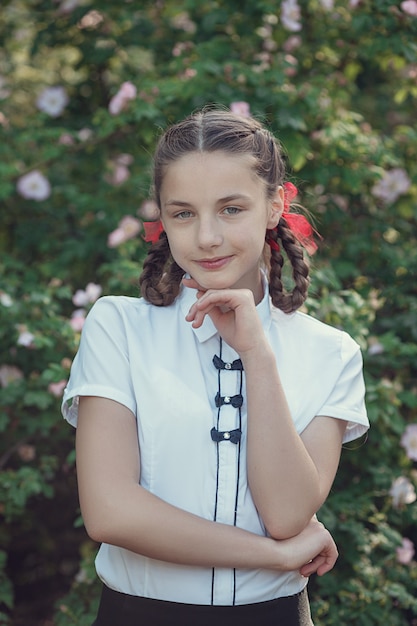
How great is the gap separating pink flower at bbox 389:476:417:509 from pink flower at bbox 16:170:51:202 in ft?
6.15

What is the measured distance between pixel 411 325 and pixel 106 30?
2.05 metres

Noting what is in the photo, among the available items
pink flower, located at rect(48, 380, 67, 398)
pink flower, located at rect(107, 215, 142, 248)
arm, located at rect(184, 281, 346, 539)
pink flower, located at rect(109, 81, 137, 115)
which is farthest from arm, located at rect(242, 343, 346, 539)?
pink flower, located at rect(109, 81, 137, 115)

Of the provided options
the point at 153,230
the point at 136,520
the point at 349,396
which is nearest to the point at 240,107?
the point at 153,230

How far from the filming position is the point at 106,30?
4.20 metres

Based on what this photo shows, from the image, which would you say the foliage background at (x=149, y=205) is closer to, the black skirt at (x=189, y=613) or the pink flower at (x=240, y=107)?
the pink flower at (x=240, y=107)

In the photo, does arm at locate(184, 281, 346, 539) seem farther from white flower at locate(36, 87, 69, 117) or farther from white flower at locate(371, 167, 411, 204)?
white flower at locate(36, 87, 69, 117)

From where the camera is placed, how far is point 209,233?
5.98 ft

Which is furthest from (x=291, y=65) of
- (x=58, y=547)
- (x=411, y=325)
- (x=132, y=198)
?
(x=58, y=547)

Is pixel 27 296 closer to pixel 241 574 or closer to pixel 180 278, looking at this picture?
pixel 180 278

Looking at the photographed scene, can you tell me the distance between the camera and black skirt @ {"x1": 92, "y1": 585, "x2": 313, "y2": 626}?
1808mm

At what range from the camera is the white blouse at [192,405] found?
184 cm

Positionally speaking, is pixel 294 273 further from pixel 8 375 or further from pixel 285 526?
pixel 8 375

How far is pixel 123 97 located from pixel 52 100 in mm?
762

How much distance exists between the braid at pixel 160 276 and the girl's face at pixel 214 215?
0.16m
